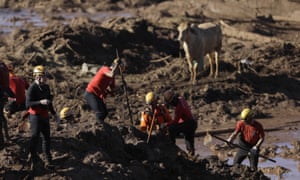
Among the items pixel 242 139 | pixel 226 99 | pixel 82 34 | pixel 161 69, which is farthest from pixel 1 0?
pixel 242 139

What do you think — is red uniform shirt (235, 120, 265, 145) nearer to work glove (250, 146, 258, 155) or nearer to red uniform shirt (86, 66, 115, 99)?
work glove (250, 146, 258, 155)

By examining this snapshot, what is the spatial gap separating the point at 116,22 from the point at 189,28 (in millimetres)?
7334

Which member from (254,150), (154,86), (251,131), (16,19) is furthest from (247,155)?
(16,19)

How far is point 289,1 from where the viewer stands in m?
37.6

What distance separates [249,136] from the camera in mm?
14719

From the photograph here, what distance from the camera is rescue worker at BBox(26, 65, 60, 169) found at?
11914mm

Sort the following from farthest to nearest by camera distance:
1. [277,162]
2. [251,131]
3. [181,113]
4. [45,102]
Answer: [277,162], [181,113], [251,131], [45,102]

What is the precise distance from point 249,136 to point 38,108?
15.0 ft

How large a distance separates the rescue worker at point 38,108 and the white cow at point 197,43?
11.4 metres

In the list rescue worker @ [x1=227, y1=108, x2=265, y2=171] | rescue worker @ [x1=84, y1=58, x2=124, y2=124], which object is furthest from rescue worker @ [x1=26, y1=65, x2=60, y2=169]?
rescue worker @ [x1=227, y1=108, x2=265, y2=171]

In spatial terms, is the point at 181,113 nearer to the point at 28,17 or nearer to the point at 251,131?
the point at 251,131

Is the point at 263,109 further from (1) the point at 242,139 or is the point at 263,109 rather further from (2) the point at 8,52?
(2) the point at 8,52

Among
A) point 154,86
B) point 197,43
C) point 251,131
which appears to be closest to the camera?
point 251,131

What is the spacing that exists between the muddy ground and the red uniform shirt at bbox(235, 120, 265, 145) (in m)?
0.63
